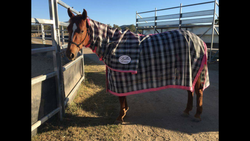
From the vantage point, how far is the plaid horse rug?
7.95 ft

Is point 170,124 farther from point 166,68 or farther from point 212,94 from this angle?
point 212,94

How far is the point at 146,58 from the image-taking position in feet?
8.13

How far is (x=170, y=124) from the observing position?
9.14 ft

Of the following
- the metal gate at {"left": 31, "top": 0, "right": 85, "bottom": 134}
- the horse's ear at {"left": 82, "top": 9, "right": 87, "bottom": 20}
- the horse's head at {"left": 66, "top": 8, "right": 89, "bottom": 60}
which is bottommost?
the metal gate at {"left": 31, "top": 0, "right": 85, "bottom": 134}

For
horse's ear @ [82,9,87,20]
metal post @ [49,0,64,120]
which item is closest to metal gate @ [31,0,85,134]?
metal post @ [49,0,64,120]

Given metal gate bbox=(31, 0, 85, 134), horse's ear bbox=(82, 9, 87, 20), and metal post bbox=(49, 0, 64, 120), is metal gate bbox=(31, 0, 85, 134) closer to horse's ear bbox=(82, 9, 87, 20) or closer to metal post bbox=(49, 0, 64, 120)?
metal post bbox=(49, 0, 64, 120)

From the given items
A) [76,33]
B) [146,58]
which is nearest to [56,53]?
[76,33]

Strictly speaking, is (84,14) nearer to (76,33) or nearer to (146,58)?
(76,33)

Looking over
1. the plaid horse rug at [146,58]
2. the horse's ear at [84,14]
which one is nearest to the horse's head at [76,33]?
the horse's ear at [84,14]

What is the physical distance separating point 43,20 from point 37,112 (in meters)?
1.40

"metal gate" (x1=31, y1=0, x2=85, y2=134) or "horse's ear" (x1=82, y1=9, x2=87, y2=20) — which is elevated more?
"horse's ear" (x1=82, y1=9, x2=87, y2=20)

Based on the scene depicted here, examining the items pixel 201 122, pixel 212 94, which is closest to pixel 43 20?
pixel 201 122

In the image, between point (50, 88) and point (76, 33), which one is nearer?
point (76, 33)

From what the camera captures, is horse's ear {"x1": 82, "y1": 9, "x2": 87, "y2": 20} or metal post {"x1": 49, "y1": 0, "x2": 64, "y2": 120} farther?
metal post {"x1": 49, "y1": 0, "x2": 64, "y2": 120}
